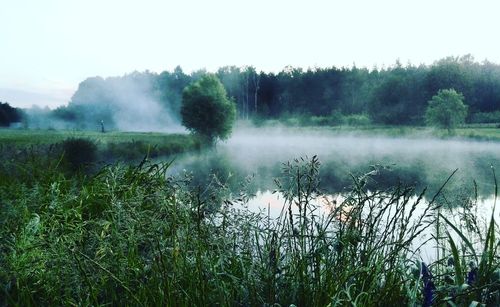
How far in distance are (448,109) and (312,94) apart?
1754cm

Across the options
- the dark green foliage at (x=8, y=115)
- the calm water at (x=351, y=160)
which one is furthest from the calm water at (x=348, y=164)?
the dark green foliage at (x=8, y=115)

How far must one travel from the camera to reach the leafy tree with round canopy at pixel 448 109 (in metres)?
27.7

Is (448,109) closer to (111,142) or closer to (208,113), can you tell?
(208,113)

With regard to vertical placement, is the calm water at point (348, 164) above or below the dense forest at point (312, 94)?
below

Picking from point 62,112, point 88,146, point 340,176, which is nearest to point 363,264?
point 88,146

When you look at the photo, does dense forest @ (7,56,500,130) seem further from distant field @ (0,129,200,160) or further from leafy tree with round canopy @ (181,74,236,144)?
distant field @ (0,129,200,160)

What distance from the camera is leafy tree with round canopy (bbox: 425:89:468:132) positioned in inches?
1092

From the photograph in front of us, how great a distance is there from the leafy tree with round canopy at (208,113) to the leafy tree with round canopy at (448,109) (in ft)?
43.4

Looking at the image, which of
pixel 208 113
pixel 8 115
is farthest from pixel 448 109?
pixel 8 115

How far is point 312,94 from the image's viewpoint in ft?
144

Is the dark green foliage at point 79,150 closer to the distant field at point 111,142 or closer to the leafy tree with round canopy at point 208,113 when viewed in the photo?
the distant field at point 111,142

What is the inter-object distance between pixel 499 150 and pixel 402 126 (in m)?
7.82

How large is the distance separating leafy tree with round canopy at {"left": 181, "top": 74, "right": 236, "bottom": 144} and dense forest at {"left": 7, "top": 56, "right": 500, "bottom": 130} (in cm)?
513

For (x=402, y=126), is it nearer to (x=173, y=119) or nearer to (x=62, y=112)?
(x=173, y=119)
